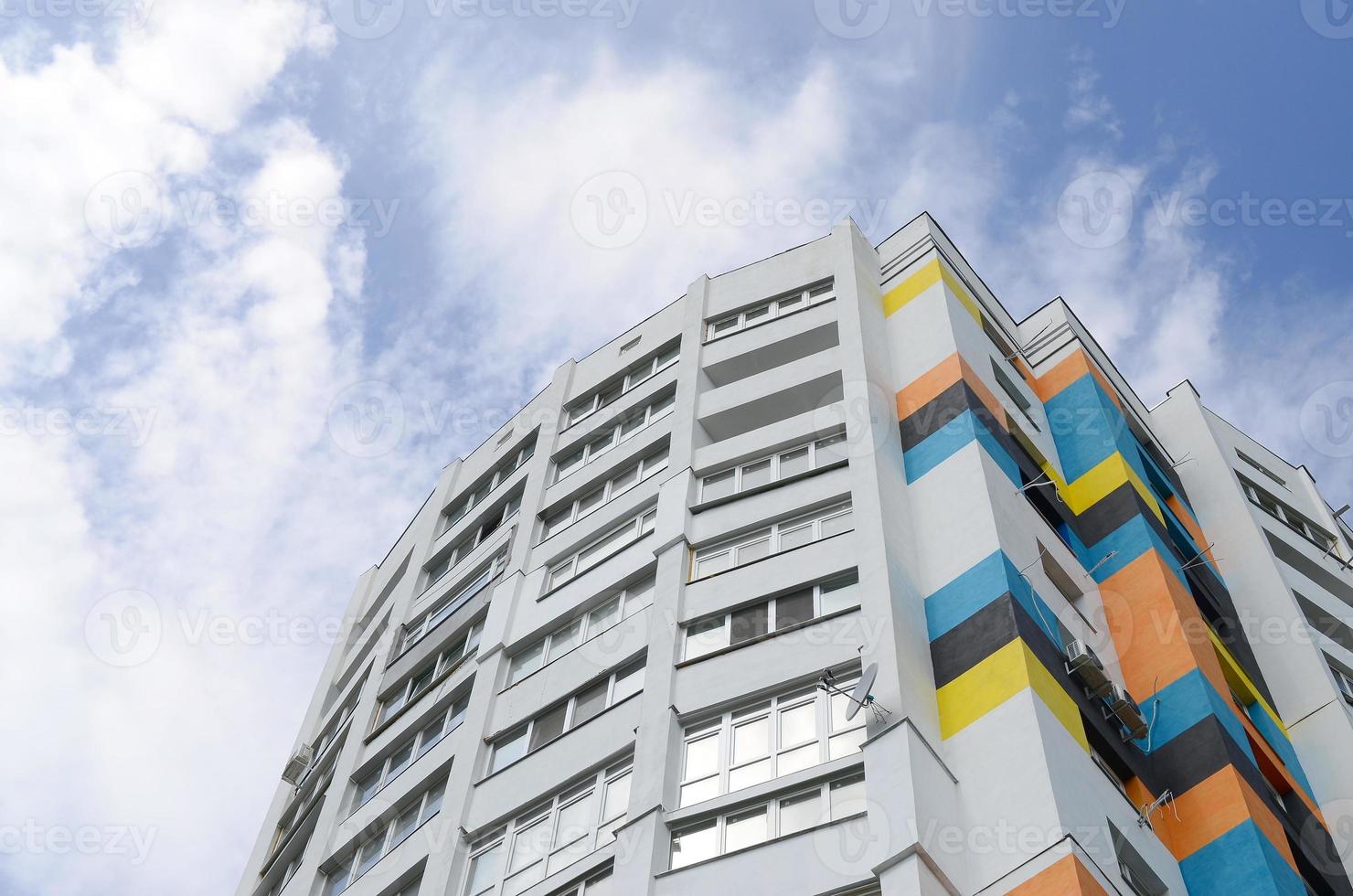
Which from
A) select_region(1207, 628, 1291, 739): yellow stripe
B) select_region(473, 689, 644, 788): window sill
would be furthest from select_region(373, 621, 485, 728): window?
select_region(1207, 628, 1291, 739): yellow stripe

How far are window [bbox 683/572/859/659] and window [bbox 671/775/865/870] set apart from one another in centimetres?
437

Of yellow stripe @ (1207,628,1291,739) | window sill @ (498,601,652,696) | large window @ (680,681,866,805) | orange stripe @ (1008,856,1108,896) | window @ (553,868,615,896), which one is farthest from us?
yellow stripe @ (1207,628,1291,739)

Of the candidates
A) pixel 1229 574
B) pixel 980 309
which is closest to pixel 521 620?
pixel 980 309

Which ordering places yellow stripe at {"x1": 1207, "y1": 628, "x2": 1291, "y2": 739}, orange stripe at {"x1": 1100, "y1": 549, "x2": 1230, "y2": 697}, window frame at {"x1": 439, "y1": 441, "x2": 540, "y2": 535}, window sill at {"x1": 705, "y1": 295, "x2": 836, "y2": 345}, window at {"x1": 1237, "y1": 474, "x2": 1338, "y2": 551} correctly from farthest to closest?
window frame at {"x1": 439, "y1": 441, "x2": 540, "y2": 535}
window at {"x1": 1237, "y1": 474, "x2": 1338, "y2": 551}
window sill at {"x1": 705, "y1": 295, "x2": 836, "y2": 345}
yellow stripe at {"x1": 1207, "y1": 628, "x2": 1291, "y2": 739}
orange stripe at {"x1": 1100, "y1": 549, "x2": 1230, "y2": 697}

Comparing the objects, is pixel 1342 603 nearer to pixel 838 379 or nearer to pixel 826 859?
pixel 838 379

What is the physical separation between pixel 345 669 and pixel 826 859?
26.6 metres

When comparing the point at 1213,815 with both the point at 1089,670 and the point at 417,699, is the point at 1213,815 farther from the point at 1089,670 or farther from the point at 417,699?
the point at 417,699

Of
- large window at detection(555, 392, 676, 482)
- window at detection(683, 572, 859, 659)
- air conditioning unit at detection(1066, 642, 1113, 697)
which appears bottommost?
air conditioning unit at detection(1066, 642, 1113, 697)

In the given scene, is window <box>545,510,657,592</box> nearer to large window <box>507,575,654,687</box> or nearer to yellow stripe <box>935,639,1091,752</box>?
large window <box>507,575,654,687</box>

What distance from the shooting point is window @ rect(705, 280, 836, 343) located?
37.6 m

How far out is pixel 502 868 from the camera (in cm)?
2544

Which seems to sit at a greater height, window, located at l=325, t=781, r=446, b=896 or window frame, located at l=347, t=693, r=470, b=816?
window frame, located at l=347, t=693, r=470, b=816

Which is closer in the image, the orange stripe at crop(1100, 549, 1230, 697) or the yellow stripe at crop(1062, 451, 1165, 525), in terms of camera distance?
the orange stripe at crop(1100, 549, 1230, 697)

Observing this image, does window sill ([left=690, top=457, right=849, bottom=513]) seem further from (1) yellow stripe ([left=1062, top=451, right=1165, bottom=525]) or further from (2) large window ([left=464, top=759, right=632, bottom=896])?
(2) large window ([left=464, top=759, right=632, bottom=896])
